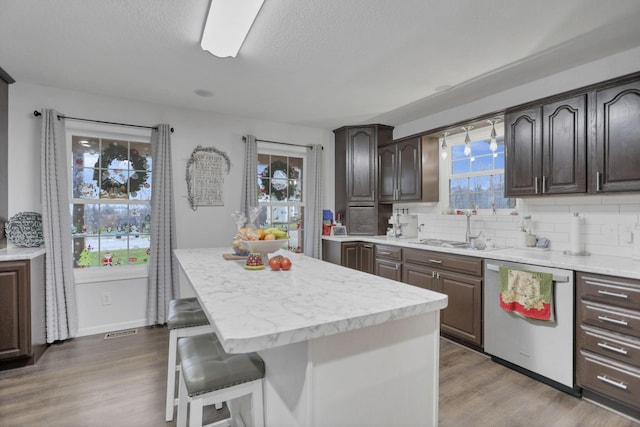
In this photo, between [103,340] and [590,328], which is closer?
[590,328]

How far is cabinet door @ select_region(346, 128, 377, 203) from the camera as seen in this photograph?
14.5 feet

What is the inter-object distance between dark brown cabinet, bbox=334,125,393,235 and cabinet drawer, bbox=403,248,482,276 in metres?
0.98

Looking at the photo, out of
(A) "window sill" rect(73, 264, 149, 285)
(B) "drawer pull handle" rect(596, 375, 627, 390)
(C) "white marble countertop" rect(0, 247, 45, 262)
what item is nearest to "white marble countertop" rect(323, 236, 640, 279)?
(B) "drawer pull handle" rect(596, 375, 627, 390)

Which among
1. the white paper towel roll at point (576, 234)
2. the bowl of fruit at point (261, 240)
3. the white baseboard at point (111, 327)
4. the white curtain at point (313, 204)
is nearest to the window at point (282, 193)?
the white curtain at point (313, 204)

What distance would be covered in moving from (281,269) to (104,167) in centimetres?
280

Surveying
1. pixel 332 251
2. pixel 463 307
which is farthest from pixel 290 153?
pixel 463 307

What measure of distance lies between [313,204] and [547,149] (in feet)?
8.82

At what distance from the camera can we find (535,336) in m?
2.42

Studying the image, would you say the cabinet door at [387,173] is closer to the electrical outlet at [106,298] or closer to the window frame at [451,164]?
the window frame at [451,164]

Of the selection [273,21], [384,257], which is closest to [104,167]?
[273,21]

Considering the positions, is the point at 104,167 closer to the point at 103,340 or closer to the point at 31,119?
the point at 31,119

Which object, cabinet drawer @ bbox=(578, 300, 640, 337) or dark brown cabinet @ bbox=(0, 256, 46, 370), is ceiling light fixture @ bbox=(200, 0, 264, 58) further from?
cabinet drawer @ bbox=(578, 300, 640, 337)

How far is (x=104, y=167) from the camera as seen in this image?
11.6ft

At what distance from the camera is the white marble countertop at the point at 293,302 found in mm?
923
